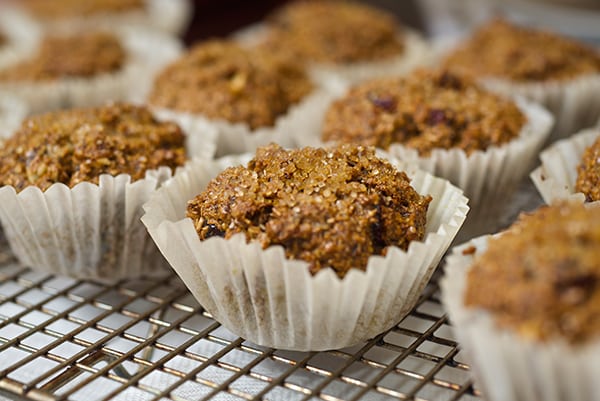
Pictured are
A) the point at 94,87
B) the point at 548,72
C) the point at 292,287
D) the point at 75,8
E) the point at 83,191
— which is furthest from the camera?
the point at 75,8

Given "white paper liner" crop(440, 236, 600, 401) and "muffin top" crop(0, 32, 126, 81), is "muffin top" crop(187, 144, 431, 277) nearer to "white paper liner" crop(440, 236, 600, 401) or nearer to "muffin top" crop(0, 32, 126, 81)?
"white paper liner" crop(440, 236, 600, 401)

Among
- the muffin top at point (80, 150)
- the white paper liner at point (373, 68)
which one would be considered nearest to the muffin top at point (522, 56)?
the white paper liner at point (373, 68)

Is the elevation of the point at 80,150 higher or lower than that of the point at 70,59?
lower

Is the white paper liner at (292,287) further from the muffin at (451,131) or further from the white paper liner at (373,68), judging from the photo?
the white paper liner at (373,68)

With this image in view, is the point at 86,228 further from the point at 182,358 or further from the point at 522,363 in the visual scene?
the point at 522,363

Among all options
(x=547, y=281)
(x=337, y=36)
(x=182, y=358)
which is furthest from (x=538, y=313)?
(x=337, y=36)

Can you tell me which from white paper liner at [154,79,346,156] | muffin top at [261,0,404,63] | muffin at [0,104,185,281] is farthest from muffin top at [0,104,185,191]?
muffin top at [261,0,404,63]

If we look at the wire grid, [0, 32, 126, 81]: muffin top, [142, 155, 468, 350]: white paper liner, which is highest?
[0, 32, 126, 81]: muffin top

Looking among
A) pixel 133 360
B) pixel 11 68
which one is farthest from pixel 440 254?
pixel 11 68
